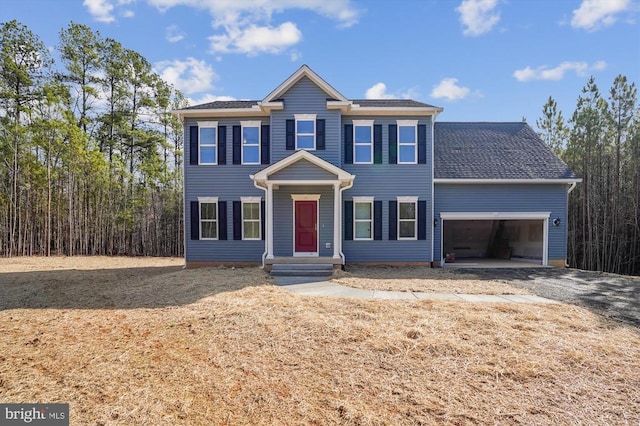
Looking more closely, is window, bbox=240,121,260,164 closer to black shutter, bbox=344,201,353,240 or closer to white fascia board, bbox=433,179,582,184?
black shutter, bbox=344,201,353,240

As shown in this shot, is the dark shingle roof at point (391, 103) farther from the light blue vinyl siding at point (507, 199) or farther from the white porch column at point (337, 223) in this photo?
the white porch column at point (337, 223)

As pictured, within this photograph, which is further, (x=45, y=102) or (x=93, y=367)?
(x=45, y=102)

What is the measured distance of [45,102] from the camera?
54.6 feet

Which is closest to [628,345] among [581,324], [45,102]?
[581,324]

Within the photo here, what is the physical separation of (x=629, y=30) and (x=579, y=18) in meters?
3.95

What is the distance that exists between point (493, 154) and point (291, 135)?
8.48m

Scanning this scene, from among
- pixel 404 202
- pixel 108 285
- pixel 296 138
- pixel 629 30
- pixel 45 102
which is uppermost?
pixel 629 30

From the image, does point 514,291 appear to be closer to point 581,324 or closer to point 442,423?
point 581,324

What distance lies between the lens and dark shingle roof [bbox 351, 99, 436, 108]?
1214 cm

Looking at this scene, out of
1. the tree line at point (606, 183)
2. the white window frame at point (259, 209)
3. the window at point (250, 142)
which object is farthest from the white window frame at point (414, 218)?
the tree line at point (606, 183)

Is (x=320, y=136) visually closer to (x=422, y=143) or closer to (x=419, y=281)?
(x=422, y=143)

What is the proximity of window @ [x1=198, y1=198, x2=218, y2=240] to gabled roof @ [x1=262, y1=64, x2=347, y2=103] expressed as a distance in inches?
169

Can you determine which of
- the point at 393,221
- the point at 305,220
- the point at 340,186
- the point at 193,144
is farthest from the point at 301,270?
the point at 193,144

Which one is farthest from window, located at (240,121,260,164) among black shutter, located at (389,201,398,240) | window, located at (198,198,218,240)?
black shutter, located at (389,201,398,240)
